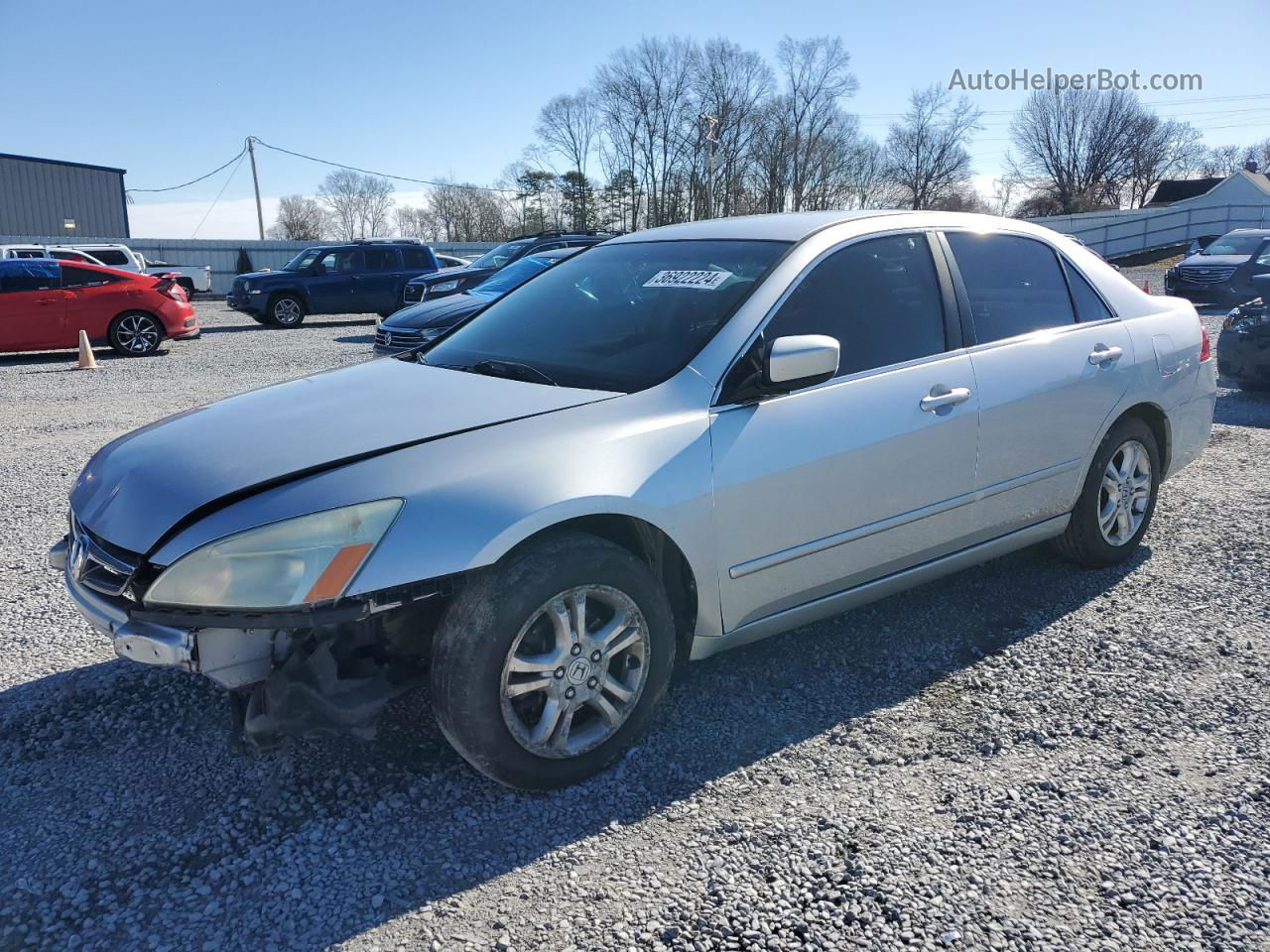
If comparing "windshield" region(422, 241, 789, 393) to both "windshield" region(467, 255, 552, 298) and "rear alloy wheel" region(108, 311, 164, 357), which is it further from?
"rear alloy wheel" region(108, 311, 164, 357)

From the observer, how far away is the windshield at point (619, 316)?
128 inches

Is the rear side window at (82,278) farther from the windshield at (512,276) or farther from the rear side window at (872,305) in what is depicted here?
the rear side window at (872,305)

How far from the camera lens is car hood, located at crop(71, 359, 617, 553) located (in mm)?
2594

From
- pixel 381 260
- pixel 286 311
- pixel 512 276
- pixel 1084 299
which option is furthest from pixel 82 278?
pixel 1084 299

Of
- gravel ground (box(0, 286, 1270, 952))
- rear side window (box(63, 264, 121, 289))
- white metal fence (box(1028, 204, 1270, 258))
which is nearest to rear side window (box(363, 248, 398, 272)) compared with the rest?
rear side window (box(63, 264, 121, 289))

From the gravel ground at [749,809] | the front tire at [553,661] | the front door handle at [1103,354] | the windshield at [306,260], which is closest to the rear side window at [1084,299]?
the front door handle at [1103,354]

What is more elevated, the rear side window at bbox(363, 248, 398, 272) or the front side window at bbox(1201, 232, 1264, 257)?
the rear side window at bbox(363, 248, 398, 272)

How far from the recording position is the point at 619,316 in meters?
3.62

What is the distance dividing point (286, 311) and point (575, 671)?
19.4 meters

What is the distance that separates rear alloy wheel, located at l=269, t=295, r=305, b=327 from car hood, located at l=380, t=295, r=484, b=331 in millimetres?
10585

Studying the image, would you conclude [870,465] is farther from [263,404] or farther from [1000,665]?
[263,404]

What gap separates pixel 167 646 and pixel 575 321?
1889 mm

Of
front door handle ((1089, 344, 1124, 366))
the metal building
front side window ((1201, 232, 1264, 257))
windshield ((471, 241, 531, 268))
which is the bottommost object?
front door handle ((1089, 344, 1124, 366))

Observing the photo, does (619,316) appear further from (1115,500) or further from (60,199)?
(60,199)
